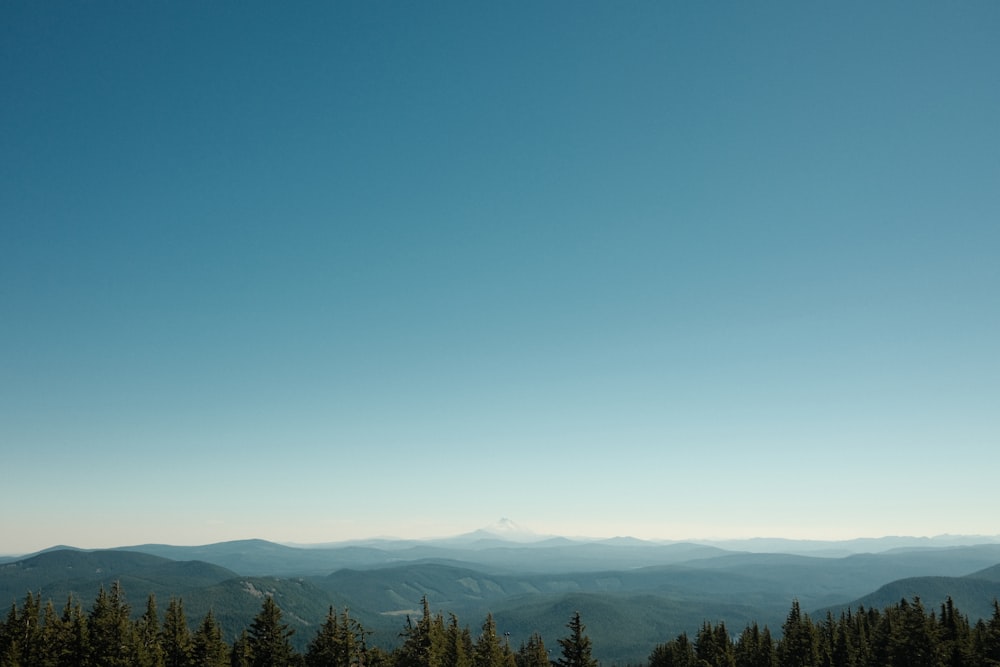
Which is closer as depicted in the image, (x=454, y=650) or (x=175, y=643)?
(x=175, y=643)

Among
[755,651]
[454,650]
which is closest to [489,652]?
[454,650]

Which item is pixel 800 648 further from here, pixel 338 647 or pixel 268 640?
pixel 268 640

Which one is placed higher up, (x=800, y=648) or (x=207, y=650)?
(x=207, y=650)

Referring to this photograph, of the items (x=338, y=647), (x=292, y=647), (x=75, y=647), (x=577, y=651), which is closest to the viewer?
(x=577, y=651)

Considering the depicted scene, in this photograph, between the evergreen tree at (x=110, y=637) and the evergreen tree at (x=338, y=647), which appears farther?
the evergreen tree at (x=110, y=637)

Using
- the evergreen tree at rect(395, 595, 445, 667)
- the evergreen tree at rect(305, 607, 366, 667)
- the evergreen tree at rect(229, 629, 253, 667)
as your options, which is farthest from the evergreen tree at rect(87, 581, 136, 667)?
the evergreen tree at rect(395, 595, 445, 667)

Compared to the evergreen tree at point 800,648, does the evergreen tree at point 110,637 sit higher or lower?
higher

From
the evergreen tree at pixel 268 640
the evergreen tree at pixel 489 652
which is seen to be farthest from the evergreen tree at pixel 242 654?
the evergreen tree at pixel 489 652

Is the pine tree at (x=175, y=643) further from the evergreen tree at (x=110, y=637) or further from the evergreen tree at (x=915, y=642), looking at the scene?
the evergreen tree at (x=915, y=642)

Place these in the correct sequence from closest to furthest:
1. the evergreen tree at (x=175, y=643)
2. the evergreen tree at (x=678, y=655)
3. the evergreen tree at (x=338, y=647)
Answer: the evergreen tree at (x=338, y=647)
the evergreen tree at (x=175, y=643)
the evergreen tree at (x=678, y=655)

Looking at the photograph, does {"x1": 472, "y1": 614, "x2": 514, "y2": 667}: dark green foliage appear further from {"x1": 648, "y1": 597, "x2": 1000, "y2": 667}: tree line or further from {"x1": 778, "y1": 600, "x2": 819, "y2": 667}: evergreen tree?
{"x1": 778, "y1": 600, "x2": 819, "y2": 667}: evergreen tree

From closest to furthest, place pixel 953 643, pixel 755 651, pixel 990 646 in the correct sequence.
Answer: pixel 953 643
pixel 990 646
pixel 755 651

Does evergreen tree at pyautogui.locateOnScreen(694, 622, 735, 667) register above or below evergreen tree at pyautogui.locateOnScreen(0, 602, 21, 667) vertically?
below

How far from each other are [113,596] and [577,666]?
143 feet
